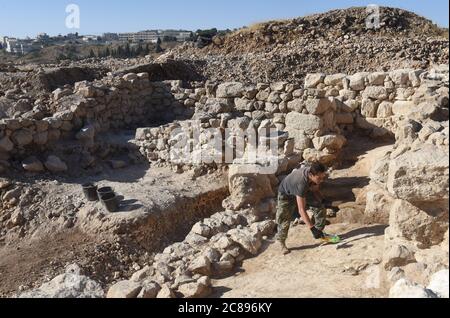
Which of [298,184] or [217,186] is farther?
[217,186]

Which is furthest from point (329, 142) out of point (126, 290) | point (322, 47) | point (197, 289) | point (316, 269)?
point (322, 47)

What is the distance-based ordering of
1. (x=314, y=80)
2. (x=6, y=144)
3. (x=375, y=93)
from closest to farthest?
(x=6, y=144)
(x=375, y=93)
(x=314, y=80)

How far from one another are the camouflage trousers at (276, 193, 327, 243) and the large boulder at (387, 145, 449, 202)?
69.4 inches

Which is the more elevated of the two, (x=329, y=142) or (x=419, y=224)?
(x=329, y=142)

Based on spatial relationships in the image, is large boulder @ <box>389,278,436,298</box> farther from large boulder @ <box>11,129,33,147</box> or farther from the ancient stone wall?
large boulder @ <box>11,129,33,147</box>

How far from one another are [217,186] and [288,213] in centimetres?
242

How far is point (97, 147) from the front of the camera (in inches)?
391

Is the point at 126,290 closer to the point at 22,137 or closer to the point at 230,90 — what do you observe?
the point at 22,137

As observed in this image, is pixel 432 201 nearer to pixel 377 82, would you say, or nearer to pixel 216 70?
pixel 377 82

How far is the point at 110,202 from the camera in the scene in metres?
7.52

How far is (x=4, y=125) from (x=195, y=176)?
3.76 meters

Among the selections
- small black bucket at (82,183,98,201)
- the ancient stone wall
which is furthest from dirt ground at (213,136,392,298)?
small black bucket at (82,183,98,201)

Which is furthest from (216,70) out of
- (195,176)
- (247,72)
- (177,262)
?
(177,262)

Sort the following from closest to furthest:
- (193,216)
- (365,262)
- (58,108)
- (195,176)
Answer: (365,262) < (193,216) < (195,176) < (58,108)
